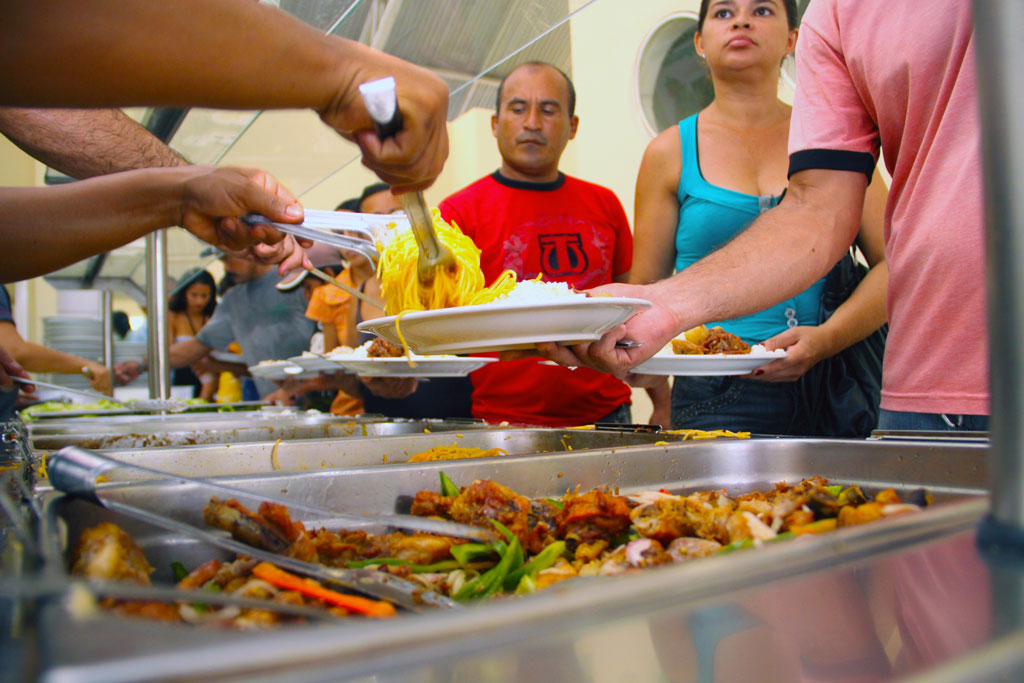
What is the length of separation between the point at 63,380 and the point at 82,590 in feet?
24.2

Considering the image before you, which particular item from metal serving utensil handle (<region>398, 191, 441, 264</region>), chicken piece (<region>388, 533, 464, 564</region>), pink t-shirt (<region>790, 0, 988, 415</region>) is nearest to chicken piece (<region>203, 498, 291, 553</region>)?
chicken piece (<region>388, 533, 464, 564</region>)

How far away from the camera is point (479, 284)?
168cm

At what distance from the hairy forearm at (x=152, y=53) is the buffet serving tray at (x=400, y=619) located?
0.36 metres

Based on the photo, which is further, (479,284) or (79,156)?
(79,156)

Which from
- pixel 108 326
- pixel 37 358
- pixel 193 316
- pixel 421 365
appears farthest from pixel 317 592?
pixel 193 316

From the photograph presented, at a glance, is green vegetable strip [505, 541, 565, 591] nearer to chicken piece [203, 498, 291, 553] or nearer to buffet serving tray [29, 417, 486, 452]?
chicken piece [203, 498, 291, 553]

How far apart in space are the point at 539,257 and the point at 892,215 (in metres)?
1.47

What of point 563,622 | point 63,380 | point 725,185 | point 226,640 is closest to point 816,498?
point 563,622

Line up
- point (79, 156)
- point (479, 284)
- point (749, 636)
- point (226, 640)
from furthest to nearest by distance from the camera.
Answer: point (79, 156) < point (479, 284) < point (749, 636) < point (226, 640)

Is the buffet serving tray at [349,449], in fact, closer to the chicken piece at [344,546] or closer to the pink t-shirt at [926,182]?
the chicken piece at [344,546]

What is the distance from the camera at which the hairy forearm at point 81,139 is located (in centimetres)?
194

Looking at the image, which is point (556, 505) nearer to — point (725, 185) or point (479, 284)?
point (479, 284)

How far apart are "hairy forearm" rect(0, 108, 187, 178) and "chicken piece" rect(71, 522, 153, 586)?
1722mm

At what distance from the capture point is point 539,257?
2748 millimetres
